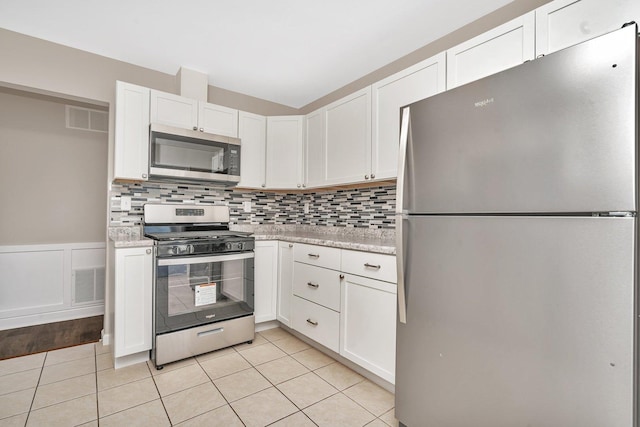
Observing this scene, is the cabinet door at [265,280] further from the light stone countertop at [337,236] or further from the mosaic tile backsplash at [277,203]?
the mosaic tile backsplash at [277,203]

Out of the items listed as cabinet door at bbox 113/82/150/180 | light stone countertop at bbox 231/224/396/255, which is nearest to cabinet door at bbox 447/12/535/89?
light stone countertop at bbox 231/224/396/255

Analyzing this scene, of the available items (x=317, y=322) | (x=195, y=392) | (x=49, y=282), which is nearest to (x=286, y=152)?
(x=317, y=322)

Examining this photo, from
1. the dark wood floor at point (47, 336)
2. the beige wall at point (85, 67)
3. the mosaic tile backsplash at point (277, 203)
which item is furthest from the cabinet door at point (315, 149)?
the dark wood floor at point (47, 336)

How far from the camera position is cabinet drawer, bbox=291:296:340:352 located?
86.7 inches

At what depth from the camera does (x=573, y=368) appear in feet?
3.16

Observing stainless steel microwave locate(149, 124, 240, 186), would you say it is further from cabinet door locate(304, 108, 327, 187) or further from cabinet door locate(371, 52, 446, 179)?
cabinet door locate(371, 52, 446, 179)

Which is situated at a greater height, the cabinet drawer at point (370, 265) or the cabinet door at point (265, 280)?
the cabinet drawer at point (370, 265)

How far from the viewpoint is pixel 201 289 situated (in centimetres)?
232

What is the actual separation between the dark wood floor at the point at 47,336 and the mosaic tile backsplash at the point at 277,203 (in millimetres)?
1050

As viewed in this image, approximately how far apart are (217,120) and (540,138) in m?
2.55

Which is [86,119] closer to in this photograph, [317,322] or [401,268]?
[317,322]

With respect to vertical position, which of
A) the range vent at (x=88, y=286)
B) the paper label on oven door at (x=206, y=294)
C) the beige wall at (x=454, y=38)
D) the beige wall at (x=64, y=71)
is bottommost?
the range vent at (x=88, y=286)

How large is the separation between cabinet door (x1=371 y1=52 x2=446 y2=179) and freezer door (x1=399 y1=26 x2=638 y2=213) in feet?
2.36

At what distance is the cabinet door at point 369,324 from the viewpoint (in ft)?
5.92
